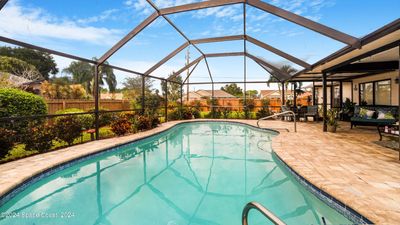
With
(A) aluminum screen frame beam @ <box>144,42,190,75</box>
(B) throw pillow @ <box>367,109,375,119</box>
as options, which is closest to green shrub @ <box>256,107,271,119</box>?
(B) throw pillow @ <box>367,109,375,119</box>

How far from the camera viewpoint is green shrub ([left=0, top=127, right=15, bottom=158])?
4.69 meters

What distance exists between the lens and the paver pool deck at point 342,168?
2750 mm

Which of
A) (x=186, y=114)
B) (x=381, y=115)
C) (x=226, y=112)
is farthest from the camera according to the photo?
(x=226, y=112)

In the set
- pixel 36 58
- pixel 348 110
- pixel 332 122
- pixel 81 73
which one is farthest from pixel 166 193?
pixel 81 73

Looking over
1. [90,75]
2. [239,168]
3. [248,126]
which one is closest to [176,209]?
[239,168]

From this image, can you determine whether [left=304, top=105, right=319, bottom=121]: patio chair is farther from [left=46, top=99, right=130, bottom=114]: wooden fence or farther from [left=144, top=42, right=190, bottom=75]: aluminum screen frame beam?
[left=46, top=99, right=130, bottom=114]: wooden fence

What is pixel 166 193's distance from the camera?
397 centimetres

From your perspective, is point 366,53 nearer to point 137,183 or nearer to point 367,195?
point 367,195

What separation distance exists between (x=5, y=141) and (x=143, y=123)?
17.3 feet

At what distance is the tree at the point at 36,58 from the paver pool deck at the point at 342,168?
21824mm

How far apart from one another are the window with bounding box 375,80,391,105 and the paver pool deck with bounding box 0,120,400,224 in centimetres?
499

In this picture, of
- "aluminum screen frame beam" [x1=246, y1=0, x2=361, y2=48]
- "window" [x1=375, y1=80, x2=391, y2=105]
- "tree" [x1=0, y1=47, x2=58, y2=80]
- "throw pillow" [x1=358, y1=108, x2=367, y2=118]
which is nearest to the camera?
"aluminum screen frame beam" [x1=246, y1=0, x2=361, y2=48]

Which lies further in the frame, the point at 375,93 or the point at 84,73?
the point at 84,73

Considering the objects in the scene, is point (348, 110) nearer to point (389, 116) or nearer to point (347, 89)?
point (347, 89)
